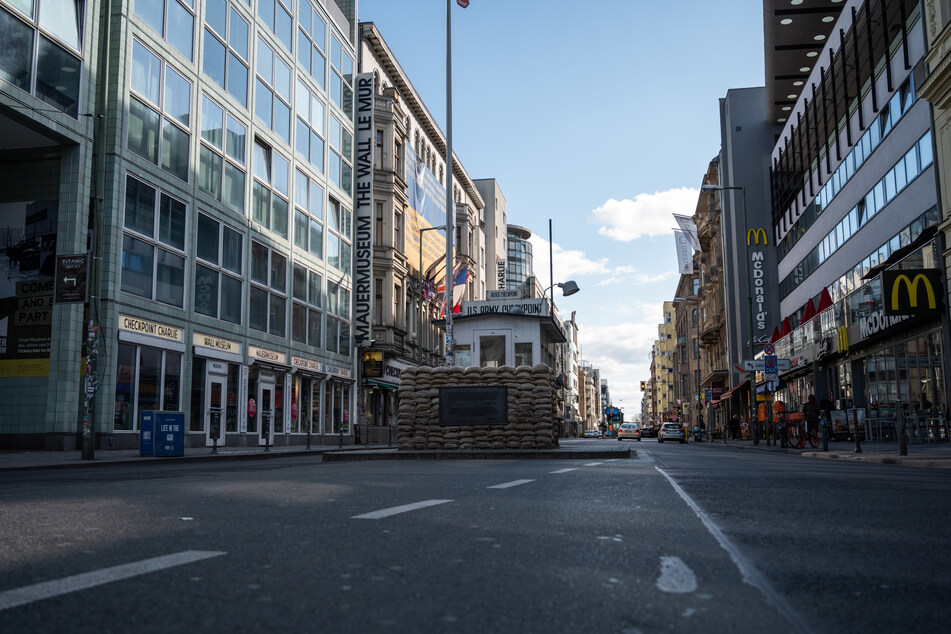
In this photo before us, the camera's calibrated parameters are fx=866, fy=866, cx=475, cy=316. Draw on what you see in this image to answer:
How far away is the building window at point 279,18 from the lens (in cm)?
3588

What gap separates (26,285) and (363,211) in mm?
23875

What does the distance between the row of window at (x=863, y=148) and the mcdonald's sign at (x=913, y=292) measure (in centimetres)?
543

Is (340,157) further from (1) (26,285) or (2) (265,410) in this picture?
(1) (26,285)

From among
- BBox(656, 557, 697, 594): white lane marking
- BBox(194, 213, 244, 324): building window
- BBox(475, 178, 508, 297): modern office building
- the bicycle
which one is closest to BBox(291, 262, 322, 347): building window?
BBox(194, 213, 244, 324): building window

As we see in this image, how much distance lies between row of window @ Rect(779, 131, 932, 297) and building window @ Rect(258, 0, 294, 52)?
80.3 feet

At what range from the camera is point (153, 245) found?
26219 millimetres

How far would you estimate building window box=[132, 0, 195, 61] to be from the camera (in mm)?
26605

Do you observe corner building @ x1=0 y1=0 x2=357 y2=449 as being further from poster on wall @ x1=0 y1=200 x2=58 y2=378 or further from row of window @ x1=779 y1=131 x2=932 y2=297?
row of window @ x1=779 y1=131 x2=932 y2=297

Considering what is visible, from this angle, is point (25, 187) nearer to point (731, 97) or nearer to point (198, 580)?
point (198, 580)

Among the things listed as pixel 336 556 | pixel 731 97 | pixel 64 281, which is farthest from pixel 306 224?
pixel 336 556

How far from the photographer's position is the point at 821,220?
38219 millimetres

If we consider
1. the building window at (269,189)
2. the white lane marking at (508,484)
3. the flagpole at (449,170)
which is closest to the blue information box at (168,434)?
the flagpole at (449,170)

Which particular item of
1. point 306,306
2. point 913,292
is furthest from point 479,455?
point 306,306

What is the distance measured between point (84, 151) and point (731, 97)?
45000 mm
